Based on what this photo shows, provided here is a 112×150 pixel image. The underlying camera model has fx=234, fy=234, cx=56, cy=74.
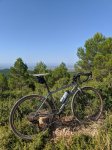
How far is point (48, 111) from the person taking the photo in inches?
164

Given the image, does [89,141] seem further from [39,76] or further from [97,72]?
[97,72]

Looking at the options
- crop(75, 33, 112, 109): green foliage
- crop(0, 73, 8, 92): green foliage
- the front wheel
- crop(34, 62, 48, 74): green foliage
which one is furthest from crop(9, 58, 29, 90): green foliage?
the front wheel

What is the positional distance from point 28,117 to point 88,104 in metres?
1.25

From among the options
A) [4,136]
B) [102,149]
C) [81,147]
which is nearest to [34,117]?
[4,136]

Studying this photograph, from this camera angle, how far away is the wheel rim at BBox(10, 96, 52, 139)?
4.05 meters

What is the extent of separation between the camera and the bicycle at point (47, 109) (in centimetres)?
407

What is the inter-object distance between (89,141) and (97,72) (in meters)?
21.7

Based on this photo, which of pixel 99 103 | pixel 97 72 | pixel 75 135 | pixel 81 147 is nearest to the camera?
pixel 81 147

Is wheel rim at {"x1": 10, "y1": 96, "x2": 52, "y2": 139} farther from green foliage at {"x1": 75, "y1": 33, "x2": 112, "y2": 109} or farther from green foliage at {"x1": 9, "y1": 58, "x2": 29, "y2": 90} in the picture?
green foliage at {"x1": 9, "y1": 58, "x2": 29, "y2": 90}

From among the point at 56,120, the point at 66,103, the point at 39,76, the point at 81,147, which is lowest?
the point at 81,147

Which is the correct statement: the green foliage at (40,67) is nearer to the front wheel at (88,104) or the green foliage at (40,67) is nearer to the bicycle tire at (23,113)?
the front wheel at (88,104)

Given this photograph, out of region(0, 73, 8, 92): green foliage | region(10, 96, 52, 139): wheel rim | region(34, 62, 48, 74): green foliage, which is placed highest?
region(34, 62, 48, 74): green foliage

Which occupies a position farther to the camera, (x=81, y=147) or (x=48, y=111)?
(x=48, y=111)

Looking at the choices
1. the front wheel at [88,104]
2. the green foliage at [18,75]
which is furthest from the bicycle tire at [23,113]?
the green foliage at [18,75]
